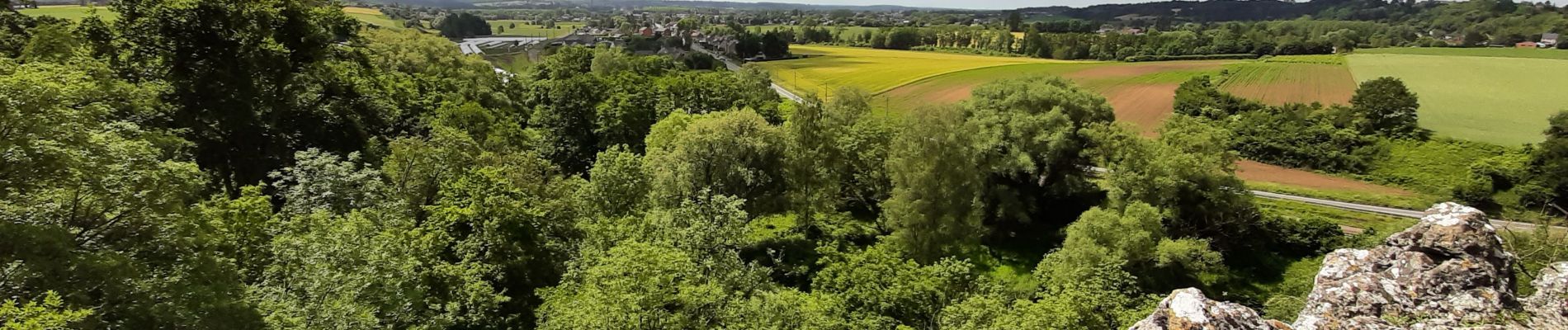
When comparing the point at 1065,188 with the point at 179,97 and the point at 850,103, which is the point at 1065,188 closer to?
the point at 850,103

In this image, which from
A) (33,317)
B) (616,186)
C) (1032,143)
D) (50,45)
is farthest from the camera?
(1032,143)

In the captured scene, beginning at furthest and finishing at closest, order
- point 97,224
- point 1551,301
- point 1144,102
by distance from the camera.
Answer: point 1144,102
point 97,224
point 1551,301

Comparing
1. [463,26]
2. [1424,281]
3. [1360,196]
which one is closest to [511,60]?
[463,26]

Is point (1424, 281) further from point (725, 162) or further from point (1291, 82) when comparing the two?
point (1291, 82)

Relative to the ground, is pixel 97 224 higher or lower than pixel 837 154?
higher

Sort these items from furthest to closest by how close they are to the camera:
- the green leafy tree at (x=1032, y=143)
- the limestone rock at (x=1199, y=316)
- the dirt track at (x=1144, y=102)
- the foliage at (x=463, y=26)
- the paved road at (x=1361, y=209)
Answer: the foliage at (x=463, y=26) < the dirt track at (x=1144, y=102) < the paved road at (x=1361, y=209) < the green leafy tree at (x=1032, y=143) < the limestone rock at (x=1199, y=316)

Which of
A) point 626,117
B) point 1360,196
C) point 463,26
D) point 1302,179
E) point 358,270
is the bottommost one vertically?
point 1360,196

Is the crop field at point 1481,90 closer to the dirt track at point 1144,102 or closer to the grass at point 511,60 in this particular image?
the dirt track at point 1144,102

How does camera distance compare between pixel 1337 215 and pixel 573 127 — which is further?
pixel 573 127

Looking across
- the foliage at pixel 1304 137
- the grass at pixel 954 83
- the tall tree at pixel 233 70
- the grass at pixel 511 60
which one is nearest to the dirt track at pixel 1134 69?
the grass at pixel 954 83
